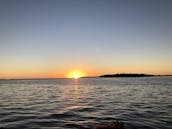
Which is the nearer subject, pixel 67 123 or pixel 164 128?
pixel 164 128

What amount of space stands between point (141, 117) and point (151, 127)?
135 inches

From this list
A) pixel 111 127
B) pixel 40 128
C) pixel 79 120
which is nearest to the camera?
pixel 111 127

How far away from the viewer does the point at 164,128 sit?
1498 cm

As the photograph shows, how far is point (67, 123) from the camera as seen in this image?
53.9 feet

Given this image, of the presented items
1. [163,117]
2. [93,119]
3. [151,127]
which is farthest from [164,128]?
[93,119]

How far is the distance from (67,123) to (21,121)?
399cm

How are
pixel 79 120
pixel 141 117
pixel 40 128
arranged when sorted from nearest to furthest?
1. pixel 40 128
2. pixel 79 120
3. pixel 141 117

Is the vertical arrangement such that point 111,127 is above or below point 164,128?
above

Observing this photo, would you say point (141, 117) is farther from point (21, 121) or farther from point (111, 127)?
point (21, 121)

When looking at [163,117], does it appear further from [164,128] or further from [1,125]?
[1,125]

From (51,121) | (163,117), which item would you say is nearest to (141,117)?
(163,117)

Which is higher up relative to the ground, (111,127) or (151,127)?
(111,127)

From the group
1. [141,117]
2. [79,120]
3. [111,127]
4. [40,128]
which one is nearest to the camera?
[111,127]

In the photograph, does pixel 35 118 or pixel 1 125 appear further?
pixel 35 118
